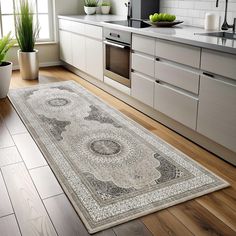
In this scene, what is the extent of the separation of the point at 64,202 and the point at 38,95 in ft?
7.37

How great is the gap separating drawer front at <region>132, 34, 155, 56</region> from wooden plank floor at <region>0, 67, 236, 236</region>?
3.08 feet

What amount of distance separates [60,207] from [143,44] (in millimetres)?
1839

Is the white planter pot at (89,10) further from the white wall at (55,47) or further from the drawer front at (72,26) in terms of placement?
the drawer front at (72,26)

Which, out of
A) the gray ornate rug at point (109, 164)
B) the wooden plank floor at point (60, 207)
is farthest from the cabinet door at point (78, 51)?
the wooden plank floor at point (60, 207)

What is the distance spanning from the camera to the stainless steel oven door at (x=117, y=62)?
357cm

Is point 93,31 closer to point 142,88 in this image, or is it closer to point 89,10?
point 89,10

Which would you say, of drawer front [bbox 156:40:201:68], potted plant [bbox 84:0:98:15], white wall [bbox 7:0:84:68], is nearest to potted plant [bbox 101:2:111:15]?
potted plant [bbox 84:0:98:15]

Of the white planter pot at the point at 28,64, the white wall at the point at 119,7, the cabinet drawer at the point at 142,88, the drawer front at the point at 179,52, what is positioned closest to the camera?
the drawer front at the point at 179,52

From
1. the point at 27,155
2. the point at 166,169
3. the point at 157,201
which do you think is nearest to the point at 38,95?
the point at 27,155

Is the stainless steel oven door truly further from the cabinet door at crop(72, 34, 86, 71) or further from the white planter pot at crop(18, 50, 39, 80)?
the white planter pot at crop(18, 50, 39, 80)

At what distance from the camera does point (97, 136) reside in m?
2.88

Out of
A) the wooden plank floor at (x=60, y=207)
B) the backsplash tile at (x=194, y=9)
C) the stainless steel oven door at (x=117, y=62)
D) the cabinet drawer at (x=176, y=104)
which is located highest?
the backsplash tile at (x=194, y=9)

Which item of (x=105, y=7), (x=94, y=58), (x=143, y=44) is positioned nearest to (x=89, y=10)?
(x=105, y=7)

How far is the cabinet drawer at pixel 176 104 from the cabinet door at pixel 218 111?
9cm
